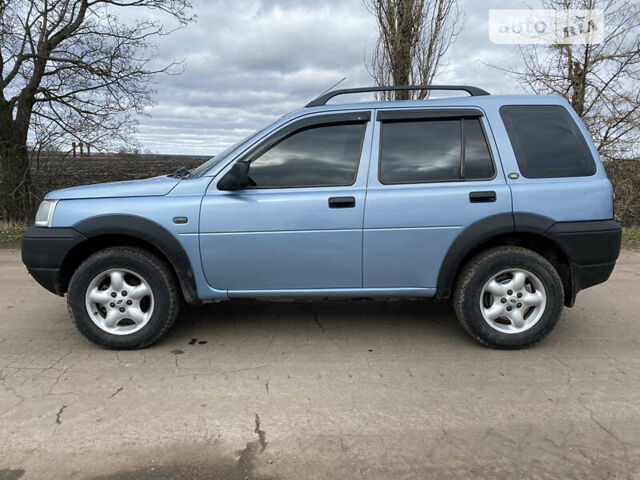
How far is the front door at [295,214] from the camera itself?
3502 mm

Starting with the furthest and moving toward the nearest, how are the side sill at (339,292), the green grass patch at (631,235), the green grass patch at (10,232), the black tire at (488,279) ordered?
the green grass patch at (10,232)
the green grass patch at (631,235)
the side sill at (339,292)
the black tire at (488,279)

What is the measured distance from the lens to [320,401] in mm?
2875

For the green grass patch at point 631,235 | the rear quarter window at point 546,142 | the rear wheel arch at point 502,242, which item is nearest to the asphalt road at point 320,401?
the rear wheel arch at point 502,242

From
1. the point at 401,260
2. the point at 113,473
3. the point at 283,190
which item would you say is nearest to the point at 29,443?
the point at 113,473

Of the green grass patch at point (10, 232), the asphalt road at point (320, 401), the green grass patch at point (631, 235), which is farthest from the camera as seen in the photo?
the green grass patch at point (10, 232)

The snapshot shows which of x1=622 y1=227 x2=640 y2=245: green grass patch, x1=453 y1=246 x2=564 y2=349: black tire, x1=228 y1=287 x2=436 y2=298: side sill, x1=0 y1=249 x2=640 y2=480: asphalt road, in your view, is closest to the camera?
x1=0 y1=249 x2=640 y2=480: asphalt road

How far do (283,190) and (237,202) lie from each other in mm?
364

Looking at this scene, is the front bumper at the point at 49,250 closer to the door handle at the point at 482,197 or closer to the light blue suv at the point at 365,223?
the light blue suv at the point at 365,223

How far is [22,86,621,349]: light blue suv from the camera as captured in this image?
350cm

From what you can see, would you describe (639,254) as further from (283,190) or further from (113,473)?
(113,473)

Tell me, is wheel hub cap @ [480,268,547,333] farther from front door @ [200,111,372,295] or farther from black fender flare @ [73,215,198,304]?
black fender flare @ [73,215,198,304]

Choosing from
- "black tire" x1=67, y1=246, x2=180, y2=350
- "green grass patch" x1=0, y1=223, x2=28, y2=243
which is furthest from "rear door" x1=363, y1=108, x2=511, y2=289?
"green grass patch" x1=0, y1=223, x2=28, y2=243

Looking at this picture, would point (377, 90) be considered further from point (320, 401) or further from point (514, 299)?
point (320, 401)

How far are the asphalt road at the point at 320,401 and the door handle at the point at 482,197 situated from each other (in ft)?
3.89
